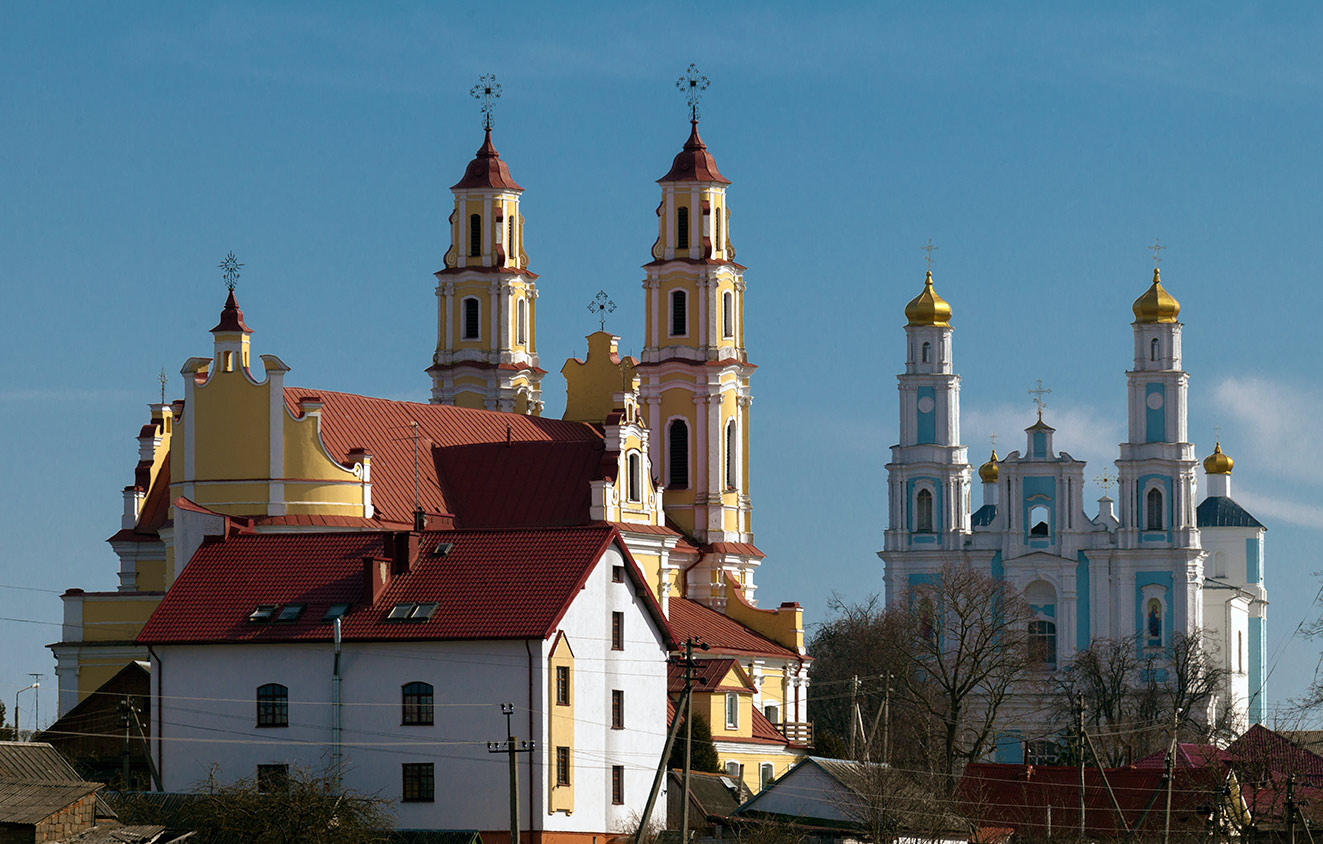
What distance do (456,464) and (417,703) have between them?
2369cm

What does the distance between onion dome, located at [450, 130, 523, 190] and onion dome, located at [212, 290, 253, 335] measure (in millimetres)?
20007

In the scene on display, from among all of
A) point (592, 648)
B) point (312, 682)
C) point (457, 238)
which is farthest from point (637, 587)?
point (457, 238)

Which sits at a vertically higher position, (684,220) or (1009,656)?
(684,220)

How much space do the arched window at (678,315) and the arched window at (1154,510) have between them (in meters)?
34.8

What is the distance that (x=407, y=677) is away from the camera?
5591 centimetres

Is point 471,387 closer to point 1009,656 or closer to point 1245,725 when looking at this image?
point 1009,656

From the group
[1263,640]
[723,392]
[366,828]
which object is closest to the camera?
[366,828]

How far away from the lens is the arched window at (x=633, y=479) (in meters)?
78.7

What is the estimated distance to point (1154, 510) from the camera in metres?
117

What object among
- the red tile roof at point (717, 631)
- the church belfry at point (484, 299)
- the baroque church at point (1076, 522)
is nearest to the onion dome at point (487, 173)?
the church belfry at point (484, 299)

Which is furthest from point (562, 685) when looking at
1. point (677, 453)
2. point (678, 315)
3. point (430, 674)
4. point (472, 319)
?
point (472, 319)

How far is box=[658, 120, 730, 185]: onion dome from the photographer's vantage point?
88500 millimetres

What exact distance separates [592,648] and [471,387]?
34589mm

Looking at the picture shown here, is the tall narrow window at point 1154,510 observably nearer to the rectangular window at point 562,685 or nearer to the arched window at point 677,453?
the arched window at point 677,453
